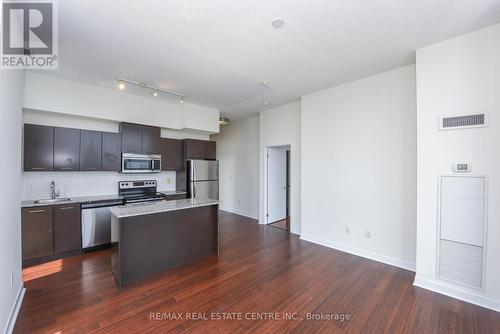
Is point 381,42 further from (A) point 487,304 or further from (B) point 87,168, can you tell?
(B) point 87,168

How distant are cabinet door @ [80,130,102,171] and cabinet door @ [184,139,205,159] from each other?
176 cm

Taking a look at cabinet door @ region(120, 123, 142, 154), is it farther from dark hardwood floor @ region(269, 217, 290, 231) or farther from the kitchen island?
dark hardwood floor @ region(269, 217, 290, 231)

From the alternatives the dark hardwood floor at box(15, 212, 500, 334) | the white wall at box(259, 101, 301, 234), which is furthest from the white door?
the dark hardwood floor at box(15, 212, 500, 334)

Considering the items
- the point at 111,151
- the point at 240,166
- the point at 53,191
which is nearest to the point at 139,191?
the point at 111,151

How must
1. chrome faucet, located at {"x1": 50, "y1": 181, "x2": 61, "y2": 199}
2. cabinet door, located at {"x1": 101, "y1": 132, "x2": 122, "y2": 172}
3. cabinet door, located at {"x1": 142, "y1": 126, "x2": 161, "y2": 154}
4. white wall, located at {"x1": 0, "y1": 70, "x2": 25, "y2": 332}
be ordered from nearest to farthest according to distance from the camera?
white wall, located at {"x1": 0, "y1": 70, "x2": 25, "y2": 332}
chrome faucet, located at {"x1": 50, "y1": 181, "x2": 61, "y2": 199}
cabinet door, located at {"x1": 101, "y1": 132, "x2": 122, "y2": 172}
cabinet door, located at {"x1": 142, "y1": 126, "x2": 161, "y2": 154}

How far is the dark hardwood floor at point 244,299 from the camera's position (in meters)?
1.99

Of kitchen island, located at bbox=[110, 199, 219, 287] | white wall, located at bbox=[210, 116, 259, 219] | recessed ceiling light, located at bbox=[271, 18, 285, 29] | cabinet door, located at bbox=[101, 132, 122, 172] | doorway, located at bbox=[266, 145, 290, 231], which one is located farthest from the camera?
white wall, located at bbox=[210, 116, 259, 219]

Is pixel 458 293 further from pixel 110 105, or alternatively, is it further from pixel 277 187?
pixel 110 105

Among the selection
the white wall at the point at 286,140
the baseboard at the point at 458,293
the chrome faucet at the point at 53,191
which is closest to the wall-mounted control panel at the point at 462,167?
the baseboard at the point at 458,293

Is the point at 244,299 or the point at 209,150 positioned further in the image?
the point at 209,150

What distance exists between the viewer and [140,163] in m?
4.51

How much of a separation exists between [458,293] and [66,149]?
19.8ft

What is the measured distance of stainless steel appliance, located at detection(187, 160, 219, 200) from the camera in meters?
5.11

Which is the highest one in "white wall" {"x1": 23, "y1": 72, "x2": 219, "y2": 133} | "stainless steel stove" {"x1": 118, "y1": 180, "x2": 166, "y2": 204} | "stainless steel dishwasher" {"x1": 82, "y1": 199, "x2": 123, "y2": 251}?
"white wall" {"x1": 23, "y1": 72, "x2": 219, "y2": 133}
